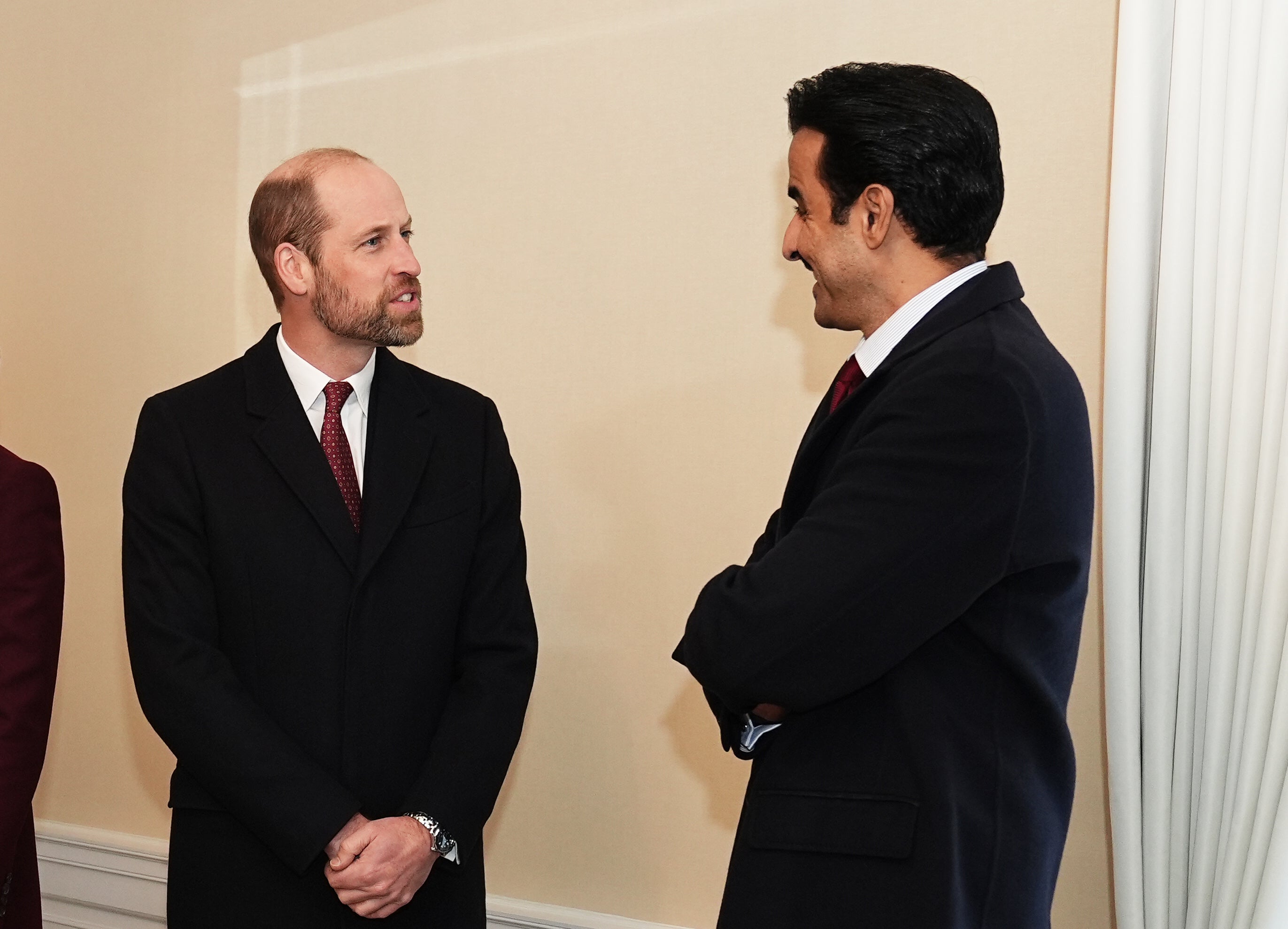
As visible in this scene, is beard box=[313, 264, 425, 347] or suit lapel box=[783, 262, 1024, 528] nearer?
suit lapel box=[783, 262, 1024, 528]

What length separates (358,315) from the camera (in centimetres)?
228

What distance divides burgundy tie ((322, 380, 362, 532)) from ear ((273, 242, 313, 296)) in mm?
177

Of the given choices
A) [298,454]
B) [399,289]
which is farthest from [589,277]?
[298,454]

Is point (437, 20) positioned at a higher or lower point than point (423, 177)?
higher

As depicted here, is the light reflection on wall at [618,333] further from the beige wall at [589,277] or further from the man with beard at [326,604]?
the man with beard at [326,604]

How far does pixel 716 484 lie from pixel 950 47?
99cm

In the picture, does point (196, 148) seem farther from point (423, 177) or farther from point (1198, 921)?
point (1198, 921)

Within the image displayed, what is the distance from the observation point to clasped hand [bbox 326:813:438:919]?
2.04 m

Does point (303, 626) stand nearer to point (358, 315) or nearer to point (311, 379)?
point (311, 379)

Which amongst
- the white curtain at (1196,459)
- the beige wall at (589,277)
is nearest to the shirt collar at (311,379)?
the beige wall at (589,277)

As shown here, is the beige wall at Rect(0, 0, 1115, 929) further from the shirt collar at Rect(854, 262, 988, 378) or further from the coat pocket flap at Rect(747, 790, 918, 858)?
the coat pocket flap at Rect(747, 790, 918, 858)

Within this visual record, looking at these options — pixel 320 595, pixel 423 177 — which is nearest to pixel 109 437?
pixel 423 177

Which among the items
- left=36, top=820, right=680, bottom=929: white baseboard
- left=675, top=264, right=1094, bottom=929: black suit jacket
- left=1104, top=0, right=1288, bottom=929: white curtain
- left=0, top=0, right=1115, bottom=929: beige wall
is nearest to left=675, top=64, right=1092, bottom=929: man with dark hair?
left=675, top=264, right=1094, bottom=929: black suit jacket

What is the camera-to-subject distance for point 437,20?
308 centimetres
